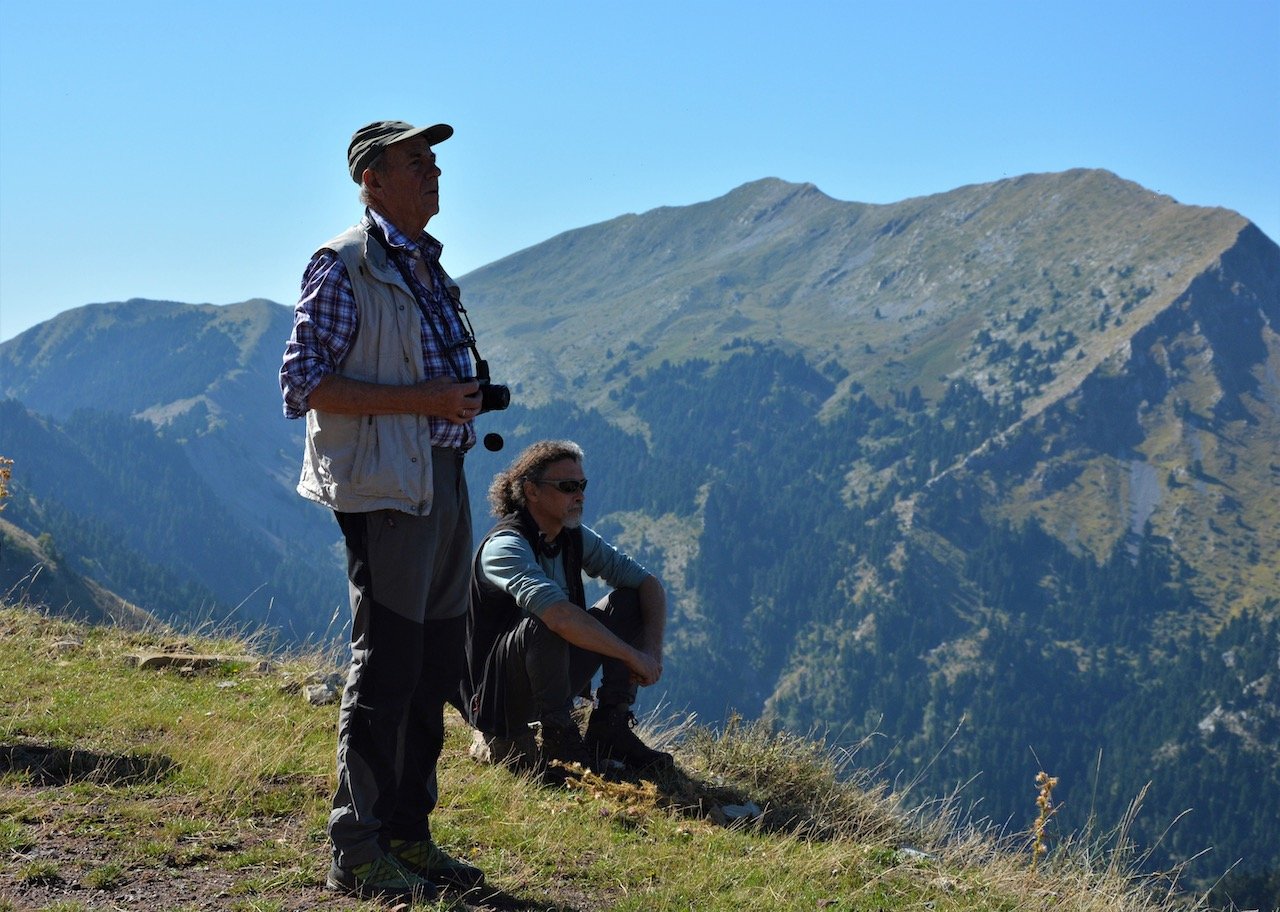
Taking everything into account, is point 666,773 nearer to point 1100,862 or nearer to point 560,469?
point 560,469

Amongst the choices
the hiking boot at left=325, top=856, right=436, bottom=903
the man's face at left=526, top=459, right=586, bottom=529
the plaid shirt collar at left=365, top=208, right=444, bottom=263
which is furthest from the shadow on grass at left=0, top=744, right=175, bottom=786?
the plaid shirt collar at left=365, top=208, right=444, bottom=263

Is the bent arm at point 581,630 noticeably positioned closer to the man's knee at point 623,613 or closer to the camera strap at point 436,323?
the man's knee at point 623,613

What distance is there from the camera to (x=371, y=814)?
4.67 metres

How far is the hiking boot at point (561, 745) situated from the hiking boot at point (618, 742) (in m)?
0.15

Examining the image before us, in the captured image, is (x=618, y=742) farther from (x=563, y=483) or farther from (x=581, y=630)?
(x=563, y=483)

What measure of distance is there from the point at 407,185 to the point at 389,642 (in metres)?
1.68

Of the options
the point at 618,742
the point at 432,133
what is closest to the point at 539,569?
the point at 618,742

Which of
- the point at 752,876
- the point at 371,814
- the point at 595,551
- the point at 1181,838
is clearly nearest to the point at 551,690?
the point at 595,551

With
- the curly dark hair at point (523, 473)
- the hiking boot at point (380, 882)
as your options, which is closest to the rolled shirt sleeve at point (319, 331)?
the hiking boot at point (380, 882)

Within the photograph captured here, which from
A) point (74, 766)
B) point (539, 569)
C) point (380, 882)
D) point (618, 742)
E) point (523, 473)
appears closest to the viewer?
point (380, 882)

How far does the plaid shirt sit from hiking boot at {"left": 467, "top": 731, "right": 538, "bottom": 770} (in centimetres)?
255

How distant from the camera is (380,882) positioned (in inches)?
179

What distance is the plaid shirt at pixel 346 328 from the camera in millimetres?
4367

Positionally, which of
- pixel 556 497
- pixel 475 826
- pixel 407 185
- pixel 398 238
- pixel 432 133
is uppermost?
pixel 432 133
